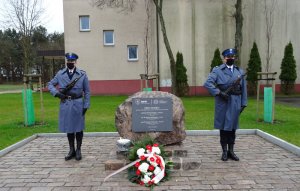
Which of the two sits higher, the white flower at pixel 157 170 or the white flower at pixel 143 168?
the white flower at pixel 143 168

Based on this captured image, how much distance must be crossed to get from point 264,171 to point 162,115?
6.83 ft

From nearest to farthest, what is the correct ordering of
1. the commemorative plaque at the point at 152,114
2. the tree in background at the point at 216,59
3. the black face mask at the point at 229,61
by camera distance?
the commemorative plaque at the point at 152,114, the black face mask at the point at 229,61, the tree in background at the point at 216,59

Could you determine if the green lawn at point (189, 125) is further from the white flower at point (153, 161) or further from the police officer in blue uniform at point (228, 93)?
the white flower at point (153, 161)

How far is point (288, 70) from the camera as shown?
21266 mm

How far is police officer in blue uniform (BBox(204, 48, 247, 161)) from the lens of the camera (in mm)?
6027

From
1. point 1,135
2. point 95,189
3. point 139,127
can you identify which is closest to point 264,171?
point 139,127

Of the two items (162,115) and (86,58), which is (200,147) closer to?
(162,115)

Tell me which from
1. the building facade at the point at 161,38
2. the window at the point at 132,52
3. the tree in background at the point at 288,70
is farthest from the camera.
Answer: the window at the point at 132,52

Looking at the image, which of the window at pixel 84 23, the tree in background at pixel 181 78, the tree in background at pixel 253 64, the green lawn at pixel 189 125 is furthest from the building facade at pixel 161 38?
the green lawn at pixel 189 125

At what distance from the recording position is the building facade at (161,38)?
72.5 ft

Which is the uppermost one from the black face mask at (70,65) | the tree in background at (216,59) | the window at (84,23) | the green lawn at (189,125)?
the window at (84,23)

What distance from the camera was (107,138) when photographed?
27.7 feet

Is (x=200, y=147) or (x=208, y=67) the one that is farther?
(x=208, y=67)

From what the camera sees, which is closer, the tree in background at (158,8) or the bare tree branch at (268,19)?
the tree in background at (158,8)
